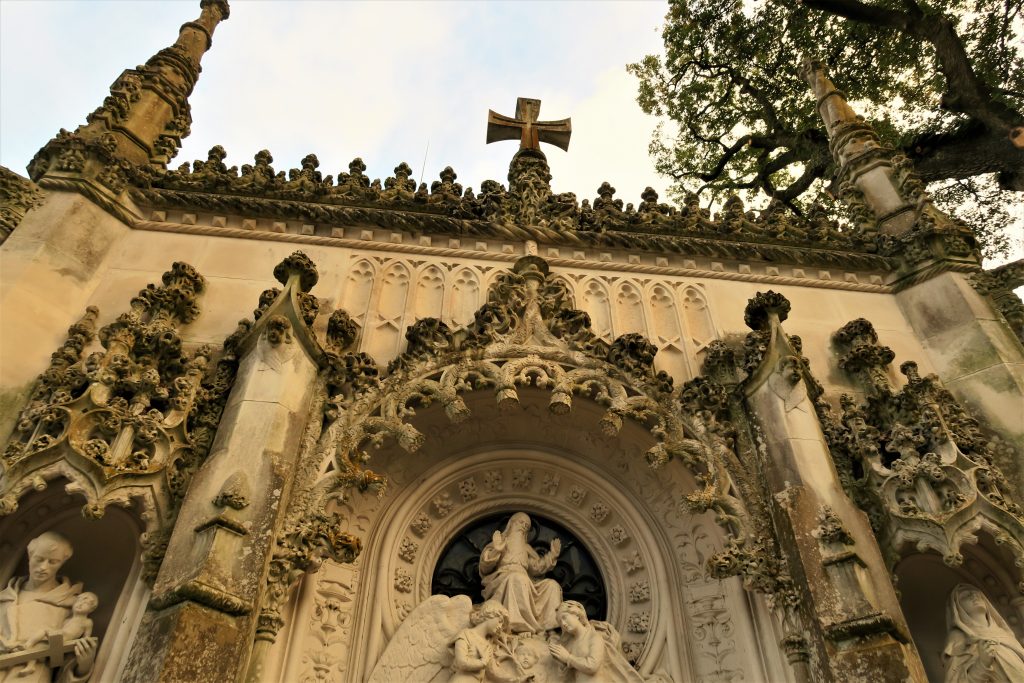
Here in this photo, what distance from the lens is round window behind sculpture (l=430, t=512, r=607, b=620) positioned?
6.45 m

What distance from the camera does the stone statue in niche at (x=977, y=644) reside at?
15.7 ft

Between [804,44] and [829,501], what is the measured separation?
13.5 meters

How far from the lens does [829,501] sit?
5238 millimetres

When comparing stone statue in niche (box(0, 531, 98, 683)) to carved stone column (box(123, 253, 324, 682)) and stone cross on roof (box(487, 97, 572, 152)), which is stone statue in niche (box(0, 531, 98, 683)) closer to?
carved stone column (box(123, 253, 324, 682))

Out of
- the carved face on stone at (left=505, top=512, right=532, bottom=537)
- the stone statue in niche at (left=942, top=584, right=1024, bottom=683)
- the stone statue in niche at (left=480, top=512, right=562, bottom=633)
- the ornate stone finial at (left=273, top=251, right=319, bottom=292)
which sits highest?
the ornate stone finial at (left=273, top=251, right=319, bottom=292)

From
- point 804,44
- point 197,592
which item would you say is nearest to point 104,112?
point 197,592

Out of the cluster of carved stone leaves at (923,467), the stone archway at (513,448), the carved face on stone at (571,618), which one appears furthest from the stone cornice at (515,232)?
the carved face on stone at (571,618)

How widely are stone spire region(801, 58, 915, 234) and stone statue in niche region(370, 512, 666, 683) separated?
6479 millimetres

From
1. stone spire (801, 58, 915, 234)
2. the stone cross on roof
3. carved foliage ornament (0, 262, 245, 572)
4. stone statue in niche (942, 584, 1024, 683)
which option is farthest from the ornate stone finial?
stone spire (801, 58, 915, 234)

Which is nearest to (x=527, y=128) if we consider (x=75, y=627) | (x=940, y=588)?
(x=940, y=588)

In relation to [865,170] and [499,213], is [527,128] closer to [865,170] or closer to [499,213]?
[499,213]

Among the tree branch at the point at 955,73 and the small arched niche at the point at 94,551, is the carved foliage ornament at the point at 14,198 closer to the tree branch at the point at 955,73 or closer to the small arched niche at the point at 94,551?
the small arched niche at the point at 94,551

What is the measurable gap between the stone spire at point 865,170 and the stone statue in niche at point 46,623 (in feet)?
30.5

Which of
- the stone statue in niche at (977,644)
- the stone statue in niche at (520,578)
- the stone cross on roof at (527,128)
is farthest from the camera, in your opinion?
the stone cross on roof at (527,128)
